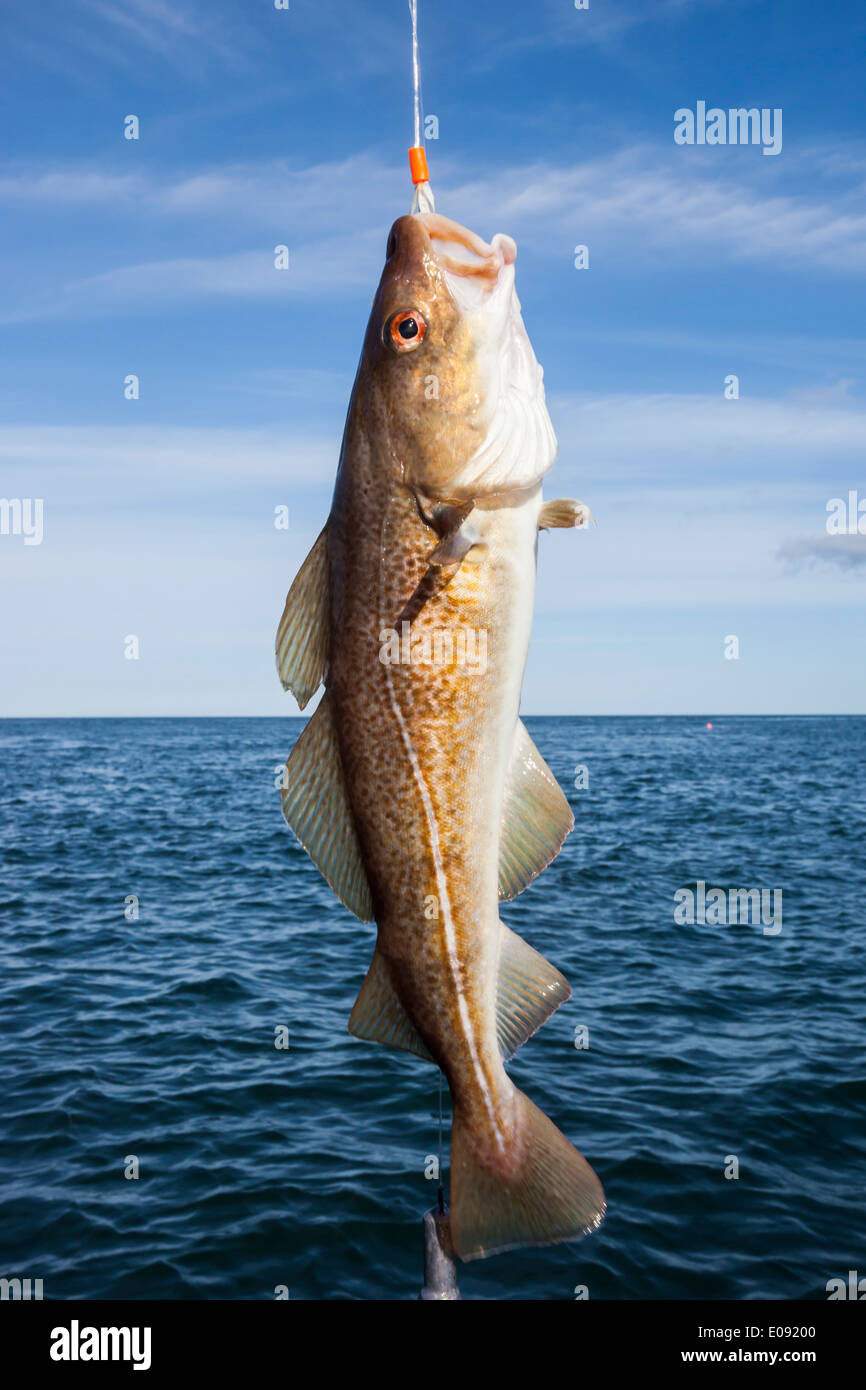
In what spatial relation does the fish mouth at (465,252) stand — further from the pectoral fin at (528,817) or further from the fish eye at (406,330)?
the pectoral fin at (528,817)

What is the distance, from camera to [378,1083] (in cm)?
1321

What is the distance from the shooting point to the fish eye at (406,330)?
2973mm

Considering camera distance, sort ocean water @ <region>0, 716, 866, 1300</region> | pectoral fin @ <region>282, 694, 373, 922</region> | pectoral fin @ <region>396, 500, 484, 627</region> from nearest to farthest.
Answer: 1. pectoral fin @ <region>396, 500, 484, 627</region>
2. pectoral fin @ <region>282, 694, 373, 922</region>
3. ocean water @ <region>0, 716, 866, 1300</region>

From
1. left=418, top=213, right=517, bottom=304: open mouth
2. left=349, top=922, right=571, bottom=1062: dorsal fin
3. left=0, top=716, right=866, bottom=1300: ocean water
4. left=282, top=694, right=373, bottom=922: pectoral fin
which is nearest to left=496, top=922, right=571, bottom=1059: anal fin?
left=349, top=922, right=571, bottom=1062: dorsal fin

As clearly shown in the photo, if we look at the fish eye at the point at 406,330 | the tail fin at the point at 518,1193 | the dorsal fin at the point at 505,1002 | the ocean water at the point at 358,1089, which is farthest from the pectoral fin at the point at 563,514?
the ocean water at the point at 358,1089

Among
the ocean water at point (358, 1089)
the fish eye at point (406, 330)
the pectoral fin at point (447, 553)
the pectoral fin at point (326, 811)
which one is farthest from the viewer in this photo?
the ocean water at point (358, 1089)

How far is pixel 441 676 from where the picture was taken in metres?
2.96

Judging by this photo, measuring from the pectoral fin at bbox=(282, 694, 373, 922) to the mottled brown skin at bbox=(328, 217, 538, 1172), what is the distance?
5 centimetres

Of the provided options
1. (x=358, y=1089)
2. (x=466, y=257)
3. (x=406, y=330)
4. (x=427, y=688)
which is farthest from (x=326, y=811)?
(x=358, y=1089)

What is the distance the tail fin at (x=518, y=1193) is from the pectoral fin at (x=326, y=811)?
0.70 metres

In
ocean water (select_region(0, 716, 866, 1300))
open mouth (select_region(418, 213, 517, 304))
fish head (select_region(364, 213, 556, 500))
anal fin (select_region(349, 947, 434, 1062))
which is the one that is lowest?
ocean water (select_region(0, 716, 866, 1300))

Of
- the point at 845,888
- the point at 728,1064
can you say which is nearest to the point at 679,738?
the point at 845,888

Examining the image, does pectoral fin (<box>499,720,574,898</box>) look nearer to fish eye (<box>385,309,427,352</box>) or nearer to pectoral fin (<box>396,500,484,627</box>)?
pectoral fin (<box>396,500,484,627</box>)

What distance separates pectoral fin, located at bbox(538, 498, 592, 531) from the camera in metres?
2.99
